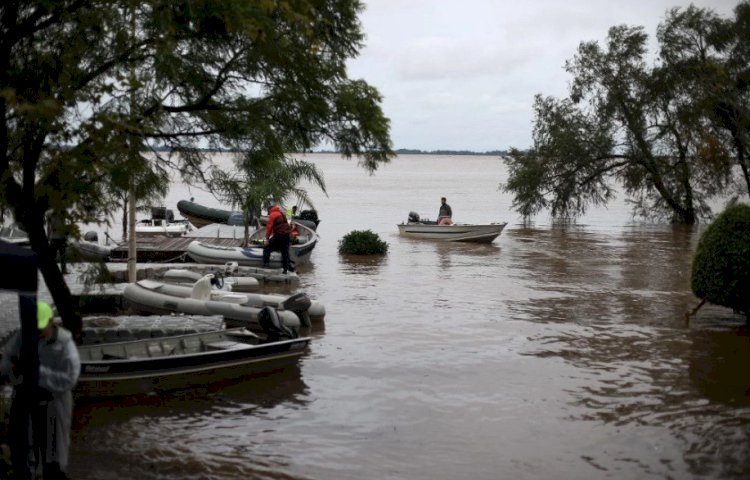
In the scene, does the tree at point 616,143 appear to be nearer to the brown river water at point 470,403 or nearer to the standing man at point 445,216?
the standing man at point 445,216

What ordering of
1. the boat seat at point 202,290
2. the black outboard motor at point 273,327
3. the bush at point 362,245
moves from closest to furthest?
the black outboard motor at point 273,327
the boat seat at point 202,290
the bush at point 362,245

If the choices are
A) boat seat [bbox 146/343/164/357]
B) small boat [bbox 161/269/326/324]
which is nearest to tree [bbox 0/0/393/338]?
boat seat [bbox 146/343/164/357]

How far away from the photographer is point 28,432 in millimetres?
6215

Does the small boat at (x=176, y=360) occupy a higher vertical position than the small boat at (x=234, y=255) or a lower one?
lower

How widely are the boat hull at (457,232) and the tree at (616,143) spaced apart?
37.2 feet

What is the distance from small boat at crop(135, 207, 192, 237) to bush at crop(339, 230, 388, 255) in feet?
30.0

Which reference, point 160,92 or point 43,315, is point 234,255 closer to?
point 160,92

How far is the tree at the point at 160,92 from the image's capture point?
818 centimetres

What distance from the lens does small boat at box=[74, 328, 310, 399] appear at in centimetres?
1088

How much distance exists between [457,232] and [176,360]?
25231mm

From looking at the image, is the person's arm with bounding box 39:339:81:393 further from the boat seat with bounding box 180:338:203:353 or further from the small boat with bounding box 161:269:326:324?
the small boat with bounding box 161:269:326:324

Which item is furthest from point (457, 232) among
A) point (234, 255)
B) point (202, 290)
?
point (202, 290)

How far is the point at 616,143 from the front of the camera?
4581cm

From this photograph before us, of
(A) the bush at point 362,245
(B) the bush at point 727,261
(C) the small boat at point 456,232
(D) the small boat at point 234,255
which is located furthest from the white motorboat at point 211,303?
(C) the small boat at point 456,232
